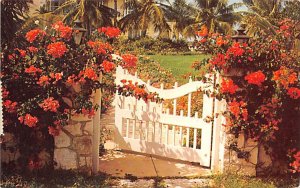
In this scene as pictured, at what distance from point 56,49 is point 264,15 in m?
10.1

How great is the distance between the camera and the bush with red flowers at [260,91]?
14.7 feet

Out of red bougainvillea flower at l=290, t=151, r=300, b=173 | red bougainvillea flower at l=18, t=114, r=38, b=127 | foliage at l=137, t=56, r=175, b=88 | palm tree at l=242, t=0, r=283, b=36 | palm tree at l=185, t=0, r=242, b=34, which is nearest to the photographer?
red bougainvillea flower at l=18, t=114, r=38, b=127

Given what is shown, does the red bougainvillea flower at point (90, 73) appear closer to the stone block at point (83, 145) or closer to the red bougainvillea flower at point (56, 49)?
the red bougainvillea flower at point (56, 49)

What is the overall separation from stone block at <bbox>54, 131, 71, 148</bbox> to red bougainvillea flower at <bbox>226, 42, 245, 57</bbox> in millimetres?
2106

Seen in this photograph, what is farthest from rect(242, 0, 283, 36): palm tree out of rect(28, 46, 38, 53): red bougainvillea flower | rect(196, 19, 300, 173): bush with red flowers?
rect(28, 46, 38, 53): red bougainvillea flower

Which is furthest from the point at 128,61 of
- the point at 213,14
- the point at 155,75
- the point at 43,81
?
the point at 213,14

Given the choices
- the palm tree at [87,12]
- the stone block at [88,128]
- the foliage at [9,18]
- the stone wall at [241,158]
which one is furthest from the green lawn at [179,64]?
the foliage at [9,18]

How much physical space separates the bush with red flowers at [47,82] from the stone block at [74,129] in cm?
15

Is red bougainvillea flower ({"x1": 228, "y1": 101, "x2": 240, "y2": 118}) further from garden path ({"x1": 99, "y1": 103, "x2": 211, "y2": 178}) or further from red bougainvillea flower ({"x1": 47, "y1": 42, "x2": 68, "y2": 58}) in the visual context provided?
red bougainvillea flower ({"x1": 47, "y1": 42, "x2": 68, "y2": 58})

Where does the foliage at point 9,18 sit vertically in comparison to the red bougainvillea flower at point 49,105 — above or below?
above

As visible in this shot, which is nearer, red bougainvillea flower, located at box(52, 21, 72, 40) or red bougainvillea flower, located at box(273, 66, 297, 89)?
red bougainvillea flower, located at box(273, 66, 297, 89)

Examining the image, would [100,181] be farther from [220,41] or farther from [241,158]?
[220,41]

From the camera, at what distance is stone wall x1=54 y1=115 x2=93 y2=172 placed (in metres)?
4.55

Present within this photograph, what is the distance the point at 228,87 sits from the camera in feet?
14.7
